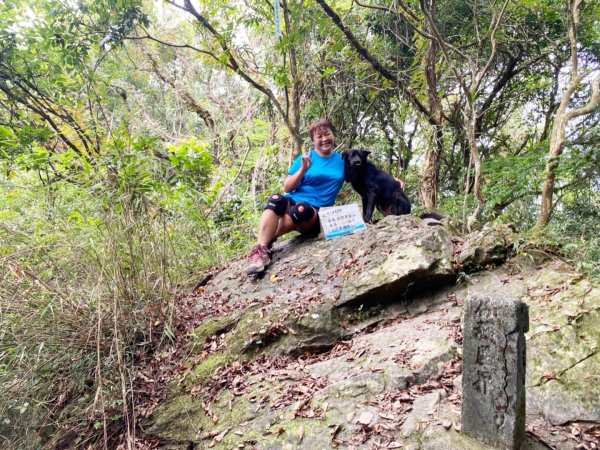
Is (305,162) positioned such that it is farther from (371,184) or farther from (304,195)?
(371,184)

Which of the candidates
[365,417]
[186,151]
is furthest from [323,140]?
[365,417]

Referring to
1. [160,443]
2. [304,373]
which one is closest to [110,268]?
[160,443]

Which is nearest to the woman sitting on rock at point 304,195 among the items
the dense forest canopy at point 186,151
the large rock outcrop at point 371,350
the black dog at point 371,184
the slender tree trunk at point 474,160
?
the black dog at point 371,184

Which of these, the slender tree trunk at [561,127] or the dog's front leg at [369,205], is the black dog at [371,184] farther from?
the slender tree trunk at [561,127]

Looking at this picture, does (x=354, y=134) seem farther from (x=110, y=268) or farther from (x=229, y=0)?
(x=110, y=268)

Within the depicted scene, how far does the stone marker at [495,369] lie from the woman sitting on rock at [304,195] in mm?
2549

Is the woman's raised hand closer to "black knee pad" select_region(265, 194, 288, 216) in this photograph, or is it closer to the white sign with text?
"black knee pad" select_region(265, 194, 288, 216)

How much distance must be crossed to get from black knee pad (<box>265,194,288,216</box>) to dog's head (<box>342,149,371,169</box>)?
906 millimetres

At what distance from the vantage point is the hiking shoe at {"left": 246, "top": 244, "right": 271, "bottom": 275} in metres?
3.98

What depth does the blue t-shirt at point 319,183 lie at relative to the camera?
431cm

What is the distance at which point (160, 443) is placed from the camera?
252 cm

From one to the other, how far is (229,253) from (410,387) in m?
3.89

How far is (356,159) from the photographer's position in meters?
4.37

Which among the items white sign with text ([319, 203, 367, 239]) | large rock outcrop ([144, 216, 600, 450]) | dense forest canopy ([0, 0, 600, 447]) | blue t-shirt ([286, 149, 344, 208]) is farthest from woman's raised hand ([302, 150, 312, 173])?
dense forest canopy ([0, 0, 600, 447])
